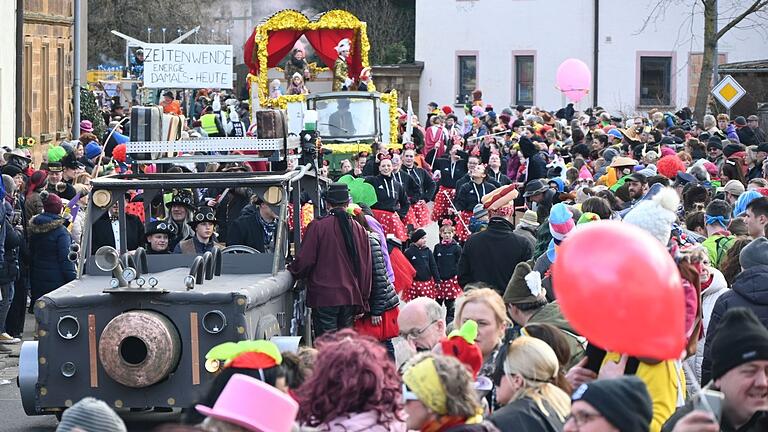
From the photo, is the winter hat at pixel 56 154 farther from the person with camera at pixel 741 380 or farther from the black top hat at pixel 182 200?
the person with camera at pixel 741 380

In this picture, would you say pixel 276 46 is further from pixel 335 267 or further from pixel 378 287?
pixel 335 267

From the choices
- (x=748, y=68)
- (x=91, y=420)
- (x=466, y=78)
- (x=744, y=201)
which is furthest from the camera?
(x=466, y=78)

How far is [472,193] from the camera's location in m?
18.8

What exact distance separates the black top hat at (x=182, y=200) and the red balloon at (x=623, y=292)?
8376 millimetres

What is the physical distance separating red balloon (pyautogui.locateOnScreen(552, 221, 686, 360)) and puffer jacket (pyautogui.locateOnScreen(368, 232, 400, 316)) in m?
7.50

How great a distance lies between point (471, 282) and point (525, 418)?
22.0ft

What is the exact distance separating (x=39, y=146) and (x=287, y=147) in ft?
62.8

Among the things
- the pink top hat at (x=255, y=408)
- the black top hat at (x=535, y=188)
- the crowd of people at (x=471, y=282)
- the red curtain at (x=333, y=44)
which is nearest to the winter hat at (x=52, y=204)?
the crowd of people at (x=471, y=282)

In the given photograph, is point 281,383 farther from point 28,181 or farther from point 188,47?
point 188,47

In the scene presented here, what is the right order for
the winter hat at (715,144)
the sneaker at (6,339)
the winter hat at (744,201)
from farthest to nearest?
the winter hat at (715,144), the sneaker at (6,339), the winter hat at (744,201)

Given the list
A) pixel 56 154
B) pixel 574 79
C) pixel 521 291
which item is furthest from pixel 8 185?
pixel 574 79

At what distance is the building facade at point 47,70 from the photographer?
98.0 ft

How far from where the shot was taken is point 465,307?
7488 millimetres

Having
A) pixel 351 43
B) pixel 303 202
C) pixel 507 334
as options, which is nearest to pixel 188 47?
pixel 351 43
